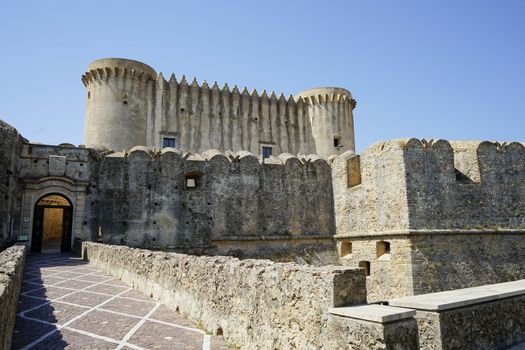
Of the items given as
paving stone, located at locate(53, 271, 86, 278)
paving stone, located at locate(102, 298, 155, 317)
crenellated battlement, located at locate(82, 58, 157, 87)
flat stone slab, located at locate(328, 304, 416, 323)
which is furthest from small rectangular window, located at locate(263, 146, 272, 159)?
flat stone slab, located at locate(328, 304, 416, 323)

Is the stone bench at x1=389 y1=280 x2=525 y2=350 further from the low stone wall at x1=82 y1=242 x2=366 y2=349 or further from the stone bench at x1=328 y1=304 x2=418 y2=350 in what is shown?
the low stone wall at x1=82 y1=242 x2=366 y2=349

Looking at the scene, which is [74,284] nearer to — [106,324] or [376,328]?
[106,324]

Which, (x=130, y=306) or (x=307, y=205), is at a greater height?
(x=307, y=205)

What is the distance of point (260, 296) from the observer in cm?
401

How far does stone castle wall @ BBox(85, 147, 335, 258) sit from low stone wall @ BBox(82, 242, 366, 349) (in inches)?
330

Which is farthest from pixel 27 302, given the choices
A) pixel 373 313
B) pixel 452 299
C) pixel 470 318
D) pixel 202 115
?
pixel 202 115

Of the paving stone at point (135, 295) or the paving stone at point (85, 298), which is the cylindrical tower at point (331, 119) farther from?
the paving stone at point (85, 298)

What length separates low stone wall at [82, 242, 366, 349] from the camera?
315 centimetres

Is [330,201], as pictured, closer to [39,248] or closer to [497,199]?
[497,199]

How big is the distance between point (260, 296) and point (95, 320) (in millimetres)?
2774

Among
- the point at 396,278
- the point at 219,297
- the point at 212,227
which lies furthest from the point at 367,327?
the point at 212,227

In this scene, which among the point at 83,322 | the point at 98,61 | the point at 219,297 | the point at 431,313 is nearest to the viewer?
the point at 431,313

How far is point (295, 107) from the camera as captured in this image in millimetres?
26688

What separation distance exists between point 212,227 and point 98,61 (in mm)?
13260
